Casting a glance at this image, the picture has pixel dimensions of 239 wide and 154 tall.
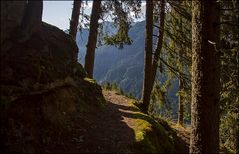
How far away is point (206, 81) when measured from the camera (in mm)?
7512

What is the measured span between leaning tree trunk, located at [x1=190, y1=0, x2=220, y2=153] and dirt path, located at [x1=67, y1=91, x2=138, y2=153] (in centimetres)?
246

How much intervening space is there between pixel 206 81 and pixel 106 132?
3779 mm

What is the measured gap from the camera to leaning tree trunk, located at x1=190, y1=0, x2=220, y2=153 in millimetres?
7484

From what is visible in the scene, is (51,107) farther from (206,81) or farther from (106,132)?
(206,81)

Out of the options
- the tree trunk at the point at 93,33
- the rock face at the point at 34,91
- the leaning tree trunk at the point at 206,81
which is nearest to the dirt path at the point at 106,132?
the rock face at the point at 34,91

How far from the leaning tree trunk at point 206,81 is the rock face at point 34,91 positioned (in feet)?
10.2

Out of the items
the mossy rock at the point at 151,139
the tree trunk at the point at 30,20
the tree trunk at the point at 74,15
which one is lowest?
the mossy rock at the point at 151,139

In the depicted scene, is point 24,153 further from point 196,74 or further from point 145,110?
point 145,110

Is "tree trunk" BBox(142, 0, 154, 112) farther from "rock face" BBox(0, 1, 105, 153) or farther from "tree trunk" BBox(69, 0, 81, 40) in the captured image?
"rock face" BBox(0, 1, 105, 153)

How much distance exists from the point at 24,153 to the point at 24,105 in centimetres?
122

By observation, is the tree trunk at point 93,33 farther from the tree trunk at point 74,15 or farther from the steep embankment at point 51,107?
the steep embankment at point 51,107

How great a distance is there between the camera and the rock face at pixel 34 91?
26.7ft

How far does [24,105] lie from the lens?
340 inches

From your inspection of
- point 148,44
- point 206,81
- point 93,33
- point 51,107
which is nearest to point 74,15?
point 93,33
